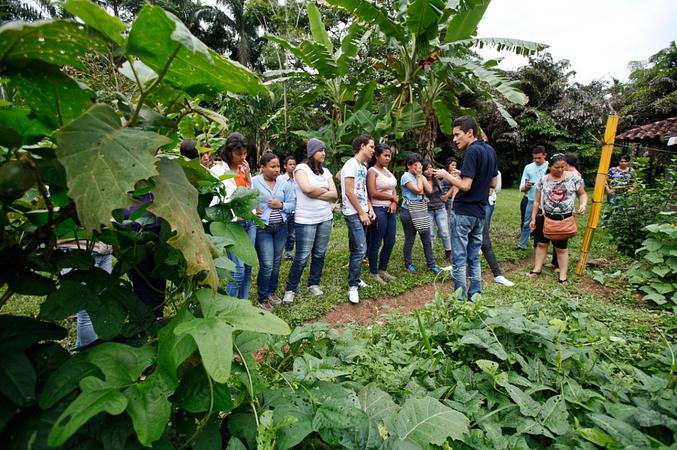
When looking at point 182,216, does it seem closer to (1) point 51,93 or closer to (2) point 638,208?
(1) point 51,93

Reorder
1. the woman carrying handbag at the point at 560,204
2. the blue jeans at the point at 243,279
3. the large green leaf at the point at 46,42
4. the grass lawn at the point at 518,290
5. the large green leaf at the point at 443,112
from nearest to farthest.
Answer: the large green leaf at the point at 46,42, the grass lawn at the point at 518,290, the blue jeans at the point at 243,279, the woman carrying handbag at the point at 560,204, the large green leaf at the point at 443,112

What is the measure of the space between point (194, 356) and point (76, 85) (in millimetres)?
628

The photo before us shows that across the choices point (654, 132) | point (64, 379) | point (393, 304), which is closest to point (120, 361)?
point (64, 379)

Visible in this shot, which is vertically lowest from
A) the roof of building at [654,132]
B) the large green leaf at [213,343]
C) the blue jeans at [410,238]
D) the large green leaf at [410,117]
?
the blue jeans at [410,238]

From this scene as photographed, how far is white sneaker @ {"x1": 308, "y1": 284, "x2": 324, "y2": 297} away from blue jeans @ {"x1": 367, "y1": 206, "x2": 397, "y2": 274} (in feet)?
3.15

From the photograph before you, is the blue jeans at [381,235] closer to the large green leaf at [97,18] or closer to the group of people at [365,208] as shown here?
the group of people at [365,208]

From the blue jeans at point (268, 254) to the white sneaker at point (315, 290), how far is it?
0.47m

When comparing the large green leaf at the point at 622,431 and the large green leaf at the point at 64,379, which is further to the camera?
the large green leaf at the point at 622,431

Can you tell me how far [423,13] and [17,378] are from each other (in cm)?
604

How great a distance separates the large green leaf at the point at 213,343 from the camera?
0.69 metres

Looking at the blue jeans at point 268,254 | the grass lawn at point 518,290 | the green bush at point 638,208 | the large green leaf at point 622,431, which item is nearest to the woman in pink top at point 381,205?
the grass lawn at point 518,290

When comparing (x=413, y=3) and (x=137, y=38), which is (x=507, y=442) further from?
(x=413, y=3)

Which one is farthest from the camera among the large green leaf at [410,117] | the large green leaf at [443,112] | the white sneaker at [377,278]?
the large green leaf at [443,112]

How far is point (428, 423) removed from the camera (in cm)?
120
